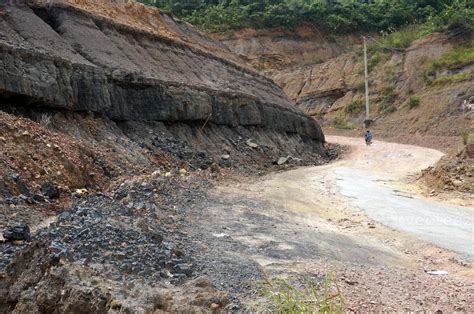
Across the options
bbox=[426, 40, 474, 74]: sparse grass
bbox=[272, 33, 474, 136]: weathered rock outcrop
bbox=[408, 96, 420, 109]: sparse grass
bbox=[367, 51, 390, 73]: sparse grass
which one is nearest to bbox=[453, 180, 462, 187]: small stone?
bbox=[272, 33, 474, 136]: weathered rock outcrop

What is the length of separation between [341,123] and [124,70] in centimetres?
2621

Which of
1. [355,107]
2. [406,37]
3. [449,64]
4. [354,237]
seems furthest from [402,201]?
[406,37]

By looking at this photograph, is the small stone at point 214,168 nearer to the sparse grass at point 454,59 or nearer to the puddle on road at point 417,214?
the puddle on road at point 417,214

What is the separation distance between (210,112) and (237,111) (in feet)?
8.54

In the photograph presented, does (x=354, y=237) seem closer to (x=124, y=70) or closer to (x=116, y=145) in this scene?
(x=116, y=145)

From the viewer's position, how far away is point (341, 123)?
40.0 metres

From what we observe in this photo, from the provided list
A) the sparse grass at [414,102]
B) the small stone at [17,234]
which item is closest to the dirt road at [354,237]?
the small stone at [17,234]

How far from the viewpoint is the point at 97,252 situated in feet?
16.6

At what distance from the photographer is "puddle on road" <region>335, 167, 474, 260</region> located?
9227mm

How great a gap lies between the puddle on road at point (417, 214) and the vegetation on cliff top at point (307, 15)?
138 ft

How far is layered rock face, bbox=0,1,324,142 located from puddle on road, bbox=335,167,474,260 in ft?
23.0

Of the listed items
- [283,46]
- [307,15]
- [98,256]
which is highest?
[307,15]

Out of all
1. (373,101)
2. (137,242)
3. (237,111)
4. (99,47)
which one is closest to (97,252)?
(137,242)

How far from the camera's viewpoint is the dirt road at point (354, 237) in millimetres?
5652
